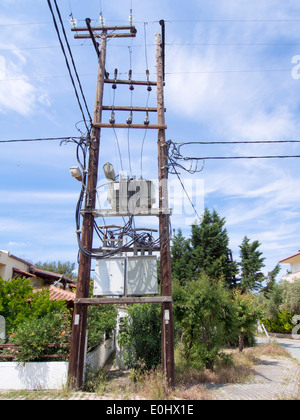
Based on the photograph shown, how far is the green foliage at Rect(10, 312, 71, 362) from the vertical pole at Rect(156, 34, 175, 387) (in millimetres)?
2667

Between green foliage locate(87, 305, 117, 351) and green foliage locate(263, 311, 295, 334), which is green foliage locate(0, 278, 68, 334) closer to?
green foliage locate(87, 305, 117, 351)

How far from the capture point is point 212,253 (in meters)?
24.1

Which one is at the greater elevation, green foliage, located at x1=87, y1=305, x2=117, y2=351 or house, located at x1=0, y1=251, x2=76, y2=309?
house, located at x1=0, y1=251, x2=76, y2=309

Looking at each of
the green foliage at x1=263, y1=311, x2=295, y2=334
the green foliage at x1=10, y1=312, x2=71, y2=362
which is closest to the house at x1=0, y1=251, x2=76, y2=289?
the green foliage at x1=10, y1=312, x2=71, y2=362

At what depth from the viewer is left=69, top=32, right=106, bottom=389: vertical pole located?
6692 mm

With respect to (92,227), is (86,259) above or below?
below

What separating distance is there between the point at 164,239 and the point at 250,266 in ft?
68.8

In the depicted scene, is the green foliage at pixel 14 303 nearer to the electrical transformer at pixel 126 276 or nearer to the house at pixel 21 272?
the electrical transformer at pixel 126 276

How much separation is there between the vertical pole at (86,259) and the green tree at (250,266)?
19.2 m

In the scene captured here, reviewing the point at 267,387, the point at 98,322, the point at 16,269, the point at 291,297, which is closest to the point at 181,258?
the point at 291,297

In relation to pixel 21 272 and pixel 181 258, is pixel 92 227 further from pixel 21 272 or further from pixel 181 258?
pixel 181 258

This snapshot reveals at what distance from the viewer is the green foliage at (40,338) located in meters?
7.01
